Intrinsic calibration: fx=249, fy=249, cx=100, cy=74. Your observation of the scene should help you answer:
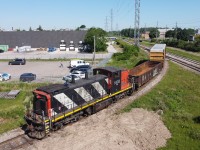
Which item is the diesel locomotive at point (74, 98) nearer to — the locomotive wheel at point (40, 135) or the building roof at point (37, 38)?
the locomotive wheel at point (40, 135)

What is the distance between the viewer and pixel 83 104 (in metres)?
20.5

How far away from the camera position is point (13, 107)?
2433 cm

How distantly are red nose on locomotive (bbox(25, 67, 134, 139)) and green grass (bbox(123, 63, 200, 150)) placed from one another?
8.07 feet

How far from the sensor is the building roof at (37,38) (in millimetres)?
95331

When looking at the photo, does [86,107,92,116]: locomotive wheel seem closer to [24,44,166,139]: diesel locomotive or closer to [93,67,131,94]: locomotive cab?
[24,44,166,139]: diesel locomotive

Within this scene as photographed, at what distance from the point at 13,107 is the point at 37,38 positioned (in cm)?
7750

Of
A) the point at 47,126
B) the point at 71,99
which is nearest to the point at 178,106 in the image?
the point at 71,99

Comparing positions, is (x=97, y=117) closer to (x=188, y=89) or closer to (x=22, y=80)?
(x=188, y=89)

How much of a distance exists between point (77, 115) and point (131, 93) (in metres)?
9.52

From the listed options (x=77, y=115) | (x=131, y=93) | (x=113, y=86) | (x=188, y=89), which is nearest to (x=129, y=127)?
(x=77, y=115)

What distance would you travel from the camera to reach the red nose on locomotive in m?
17.3

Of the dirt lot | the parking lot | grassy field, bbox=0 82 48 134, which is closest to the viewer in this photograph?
the dirt lot

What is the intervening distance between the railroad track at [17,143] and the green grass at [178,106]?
9170mm

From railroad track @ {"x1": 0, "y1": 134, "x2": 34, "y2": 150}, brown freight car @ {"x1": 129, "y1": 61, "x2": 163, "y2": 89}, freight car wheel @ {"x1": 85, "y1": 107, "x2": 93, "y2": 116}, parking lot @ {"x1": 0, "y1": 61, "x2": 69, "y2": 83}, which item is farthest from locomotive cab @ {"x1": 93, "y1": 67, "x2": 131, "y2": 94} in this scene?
parking lot @ {"x1": 0, "y1": 61, "x2": 69, "y2": 83}
